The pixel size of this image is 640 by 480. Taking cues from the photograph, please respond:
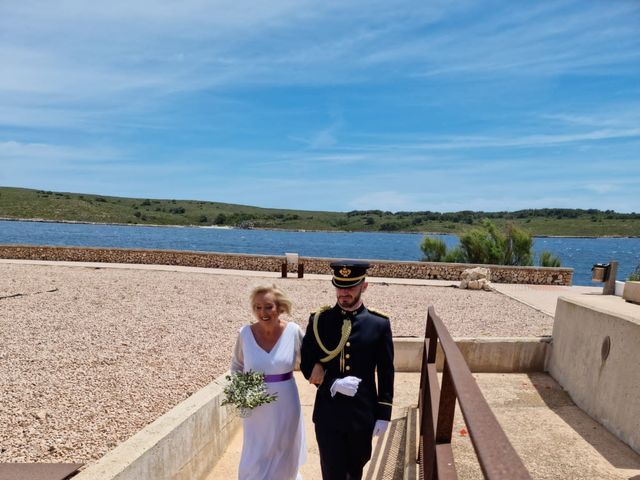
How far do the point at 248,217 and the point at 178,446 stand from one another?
149 m

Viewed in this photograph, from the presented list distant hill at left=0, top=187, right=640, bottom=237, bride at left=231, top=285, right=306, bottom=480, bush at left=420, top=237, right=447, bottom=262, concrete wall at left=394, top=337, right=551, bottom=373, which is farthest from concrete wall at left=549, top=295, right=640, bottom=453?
distant hill at left=0, top=187, right=640, bottom=237

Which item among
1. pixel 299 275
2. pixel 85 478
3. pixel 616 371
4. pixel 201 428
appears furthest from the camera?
pixel 299 275

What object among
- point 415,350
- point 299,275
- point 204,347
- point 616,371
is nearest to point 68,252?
point 299,275

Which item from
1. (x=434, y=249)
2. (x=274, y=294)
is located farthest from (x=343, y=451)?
(x=434, y=249)

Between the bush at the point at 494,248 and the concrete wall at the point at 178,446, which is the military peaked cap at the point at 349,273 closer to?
the concrete wall at the point at 178,446

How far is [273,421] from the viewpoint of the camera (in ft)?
11.1

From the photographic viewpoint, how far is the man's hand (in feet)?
10.3

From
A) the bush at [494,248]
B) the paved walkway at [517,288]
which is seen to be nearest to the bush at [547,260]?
the bush at [494,248]

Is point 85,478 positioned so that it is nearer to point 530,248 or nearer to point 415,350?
point 415,350

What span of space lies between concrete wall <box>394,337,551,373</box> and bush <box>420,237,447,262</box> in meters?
15.1

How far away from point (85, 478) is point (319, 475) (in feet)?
6.49

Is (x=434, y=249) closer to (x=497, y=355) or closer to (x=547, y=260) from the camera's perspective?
(x=547, y=260)

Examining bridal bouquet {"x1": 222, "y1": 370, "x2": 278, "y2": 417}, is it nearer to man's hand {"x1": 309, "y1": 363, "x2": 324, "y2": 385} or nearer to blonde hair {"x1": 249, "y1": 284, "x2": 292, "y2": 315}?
man's hand {"x1": 309, "y1": 363, "x2": 324, "y2": 385}

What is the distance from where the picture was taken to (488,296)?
14180 millimetres
